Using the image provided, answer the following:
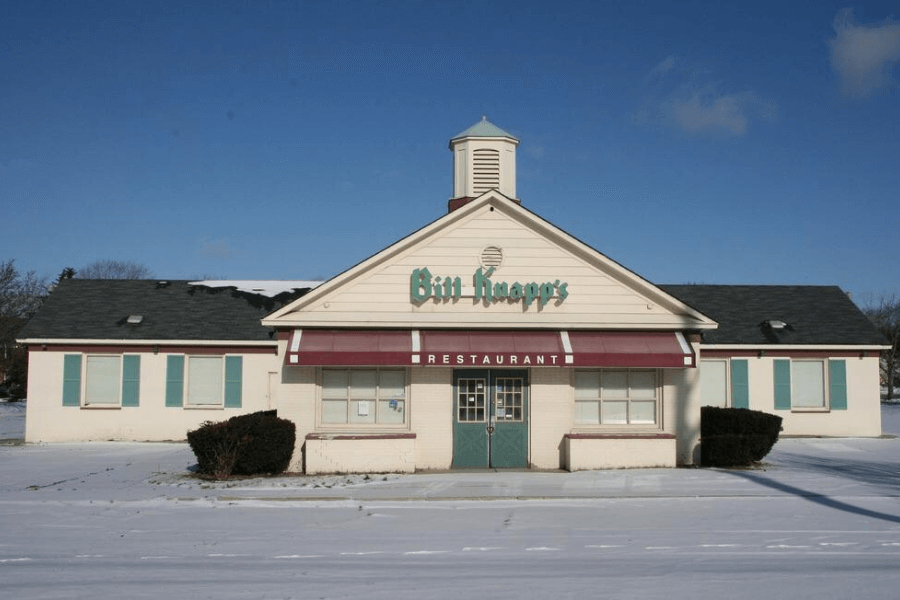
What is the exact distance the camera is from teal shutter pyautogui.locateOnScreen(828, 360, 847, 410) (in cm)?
2697

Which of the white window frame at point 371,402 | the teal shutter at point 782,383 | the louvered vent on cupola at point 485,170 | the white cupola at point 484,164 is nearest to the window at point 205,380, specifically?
the white window frame at point 371,402

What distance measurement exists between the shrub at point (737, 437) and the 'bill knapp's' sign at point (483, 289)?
4847mm

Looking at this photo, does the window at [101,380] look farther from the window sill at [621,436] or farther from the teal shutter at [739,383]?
the teal shutter at [739,383]

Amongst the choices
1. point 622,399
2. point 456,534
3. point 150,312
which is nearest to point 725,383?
point 622,399

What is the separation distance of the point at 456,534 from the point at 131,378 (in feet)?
56.4

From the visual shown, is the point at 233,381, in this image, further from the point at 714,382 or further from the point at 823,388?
the point at 823,388

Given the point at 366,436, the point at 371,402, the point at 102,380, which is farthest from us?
the point at 102,380

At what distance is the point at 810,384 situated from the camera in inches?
1075

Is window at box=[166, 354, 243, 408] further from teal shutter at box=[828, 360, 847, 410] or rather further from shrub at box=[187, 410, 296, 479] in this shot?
teal shutter at box=[828, 360, 847, 410]

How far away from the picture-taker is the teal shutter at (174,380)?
26.1m

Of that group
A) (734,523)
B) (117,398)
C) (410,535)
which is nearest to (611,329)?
(734,523)

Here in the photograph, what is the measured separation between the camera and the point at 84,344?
26016 mm

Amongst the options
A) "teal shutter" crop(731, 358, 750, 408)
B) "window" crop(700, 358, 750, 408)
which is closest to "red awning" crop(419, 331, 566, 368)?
"window" crop(700, 358, 750, 408)

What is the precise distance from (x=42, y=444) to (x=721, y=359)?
21.4 m
